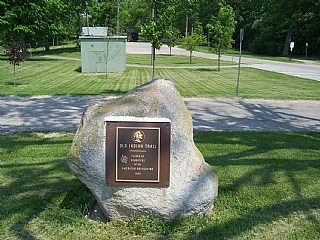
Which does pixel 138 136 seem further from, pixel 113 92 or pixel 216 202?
pixel 113 92

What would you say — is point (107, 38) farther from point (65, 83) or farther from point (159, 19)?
point (159, 19)

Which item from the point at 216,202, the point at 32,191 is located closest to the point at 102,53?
the point at 32,191

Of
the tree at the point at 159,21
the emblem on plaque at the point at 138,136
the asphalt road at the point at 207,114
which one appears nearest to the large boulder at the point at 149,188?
the emblem on plaque at the point at 138,136

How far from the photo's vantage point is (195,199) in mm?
4012

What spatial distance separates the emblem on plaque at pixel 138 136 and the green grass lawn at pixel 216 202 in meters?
0.80

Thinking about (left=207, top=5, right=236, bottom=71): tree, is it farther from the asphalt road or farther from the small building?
the asphalt road

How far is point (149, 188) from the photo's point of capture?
397cm

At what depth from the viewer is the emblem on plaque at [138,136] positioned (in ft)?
13.0

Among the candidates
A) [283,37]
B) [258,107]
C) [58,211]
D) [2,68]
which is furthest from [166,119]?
[283,37]

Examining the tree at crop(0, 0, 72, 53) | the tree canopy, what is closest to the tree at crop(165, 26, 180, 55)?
the tree canopy

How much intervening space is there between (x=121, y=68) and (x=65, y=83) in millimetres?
6028

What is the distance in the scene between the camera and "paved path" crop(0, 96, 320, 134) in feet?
34.5

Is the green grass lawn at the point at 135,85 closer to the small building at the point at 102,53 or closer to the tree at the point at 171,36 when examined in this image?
the small building at the point at 102,53

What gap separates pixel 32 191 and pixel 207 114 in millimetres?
8154
